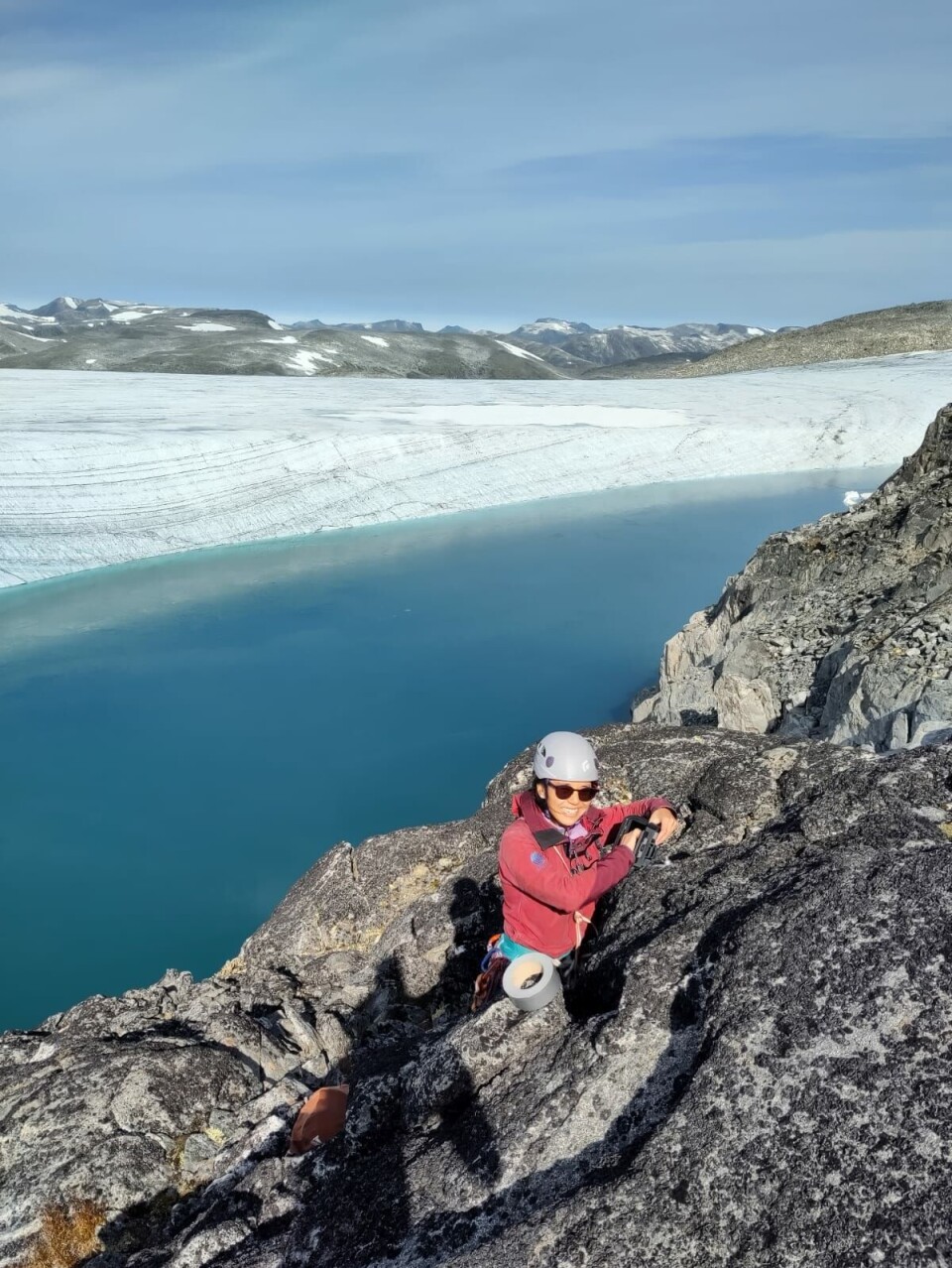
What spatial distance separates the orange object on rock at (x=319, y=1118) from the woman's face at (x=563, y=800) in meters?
0.91

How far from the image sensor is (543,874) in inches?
98.5

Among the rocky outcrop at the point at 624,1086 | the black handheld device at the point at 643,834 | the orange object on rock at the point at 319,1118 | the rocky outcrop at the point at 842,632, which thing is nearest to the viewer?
the rocky outcrop at the point at 624,1086

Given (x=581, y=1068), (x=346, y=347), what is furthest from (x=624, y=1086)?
(x=346, y=347)

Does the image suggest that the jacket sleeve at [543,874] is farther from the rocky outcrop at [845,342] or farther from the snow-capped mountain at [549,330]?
the snow-capped mountain at [549,330]

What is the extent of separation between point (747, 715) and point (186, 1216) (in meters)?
4.87

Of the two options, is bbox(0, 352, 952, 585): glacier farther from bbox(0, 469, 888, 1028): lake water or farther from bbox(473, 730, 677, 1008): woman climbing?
bbox(473, 730, 677, 1008): woman climbing

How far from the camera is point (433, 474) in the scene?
17922mm

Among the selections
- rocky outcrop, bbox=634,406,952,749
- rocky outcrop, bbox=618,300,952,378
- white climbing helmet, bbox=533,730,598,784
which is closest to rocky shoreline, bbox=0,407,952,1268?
white climbing helmet, bbox=533,730,598,784

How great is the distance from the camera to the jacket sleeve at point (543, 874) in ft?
8.21

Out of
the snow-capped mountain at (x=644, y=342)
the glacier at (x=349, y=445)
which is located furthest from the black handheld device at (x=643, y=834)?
the snow-capped mountain at (x=644, y=342)

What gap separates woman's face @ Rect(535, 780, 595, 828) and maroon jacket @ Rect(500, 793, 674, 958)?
30 millimetres

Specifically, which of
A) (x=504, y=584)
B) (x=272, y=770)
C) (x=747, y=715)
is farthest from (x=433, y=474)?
(x=747, y=715)

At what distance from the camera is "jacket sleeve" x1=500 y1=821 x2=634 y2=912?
250 centimetres

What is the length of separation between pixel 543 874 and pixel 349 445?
50.9 feet
